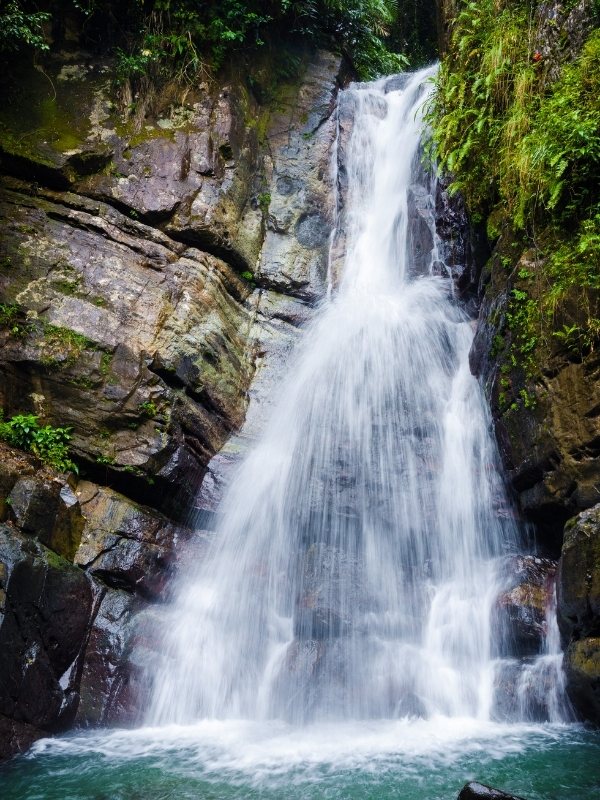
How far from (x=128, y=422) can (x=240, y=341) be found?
116 inches

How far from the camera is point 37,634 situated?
554 centimetres

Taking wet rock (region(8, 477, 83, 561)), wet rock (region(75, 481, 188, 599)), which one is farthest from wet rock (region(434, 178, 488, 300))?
wet rock (region(8, 477, 83, 561))

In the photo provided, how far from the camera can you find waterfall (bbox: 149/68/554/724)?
6020 mm

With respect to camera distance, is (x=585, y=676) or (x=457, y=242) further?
(x=457, y=242)

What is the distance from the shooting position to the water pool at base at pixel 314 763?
431cm

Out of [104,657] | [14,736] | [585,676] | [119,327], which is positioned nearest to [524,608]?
[585,676]

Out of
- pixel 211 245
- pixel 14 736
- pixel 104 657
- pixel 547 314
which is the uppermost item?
pixel 211 245

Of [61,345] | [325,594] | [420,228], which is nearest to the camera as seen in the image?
[325,594]

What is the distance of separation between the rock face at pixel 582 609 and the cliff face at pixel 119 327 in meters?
4.49

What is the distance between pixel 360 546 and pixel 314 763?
2707 millimetres

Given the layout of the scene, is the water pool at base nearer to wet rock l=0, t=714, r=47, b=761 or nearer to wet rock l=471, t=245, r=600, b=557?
wet rock l=0, t=714, r=47, b=761

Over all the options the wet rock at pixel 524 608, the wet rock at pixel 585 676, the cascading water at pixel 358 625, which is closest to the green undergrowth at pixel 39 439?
the cascading water at pixel 358 625

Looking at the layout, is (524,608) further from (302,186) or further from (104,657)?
(302,186)

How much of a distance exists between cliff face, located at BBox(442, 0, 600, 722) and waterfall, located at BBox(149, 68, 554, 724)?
0.82 m
